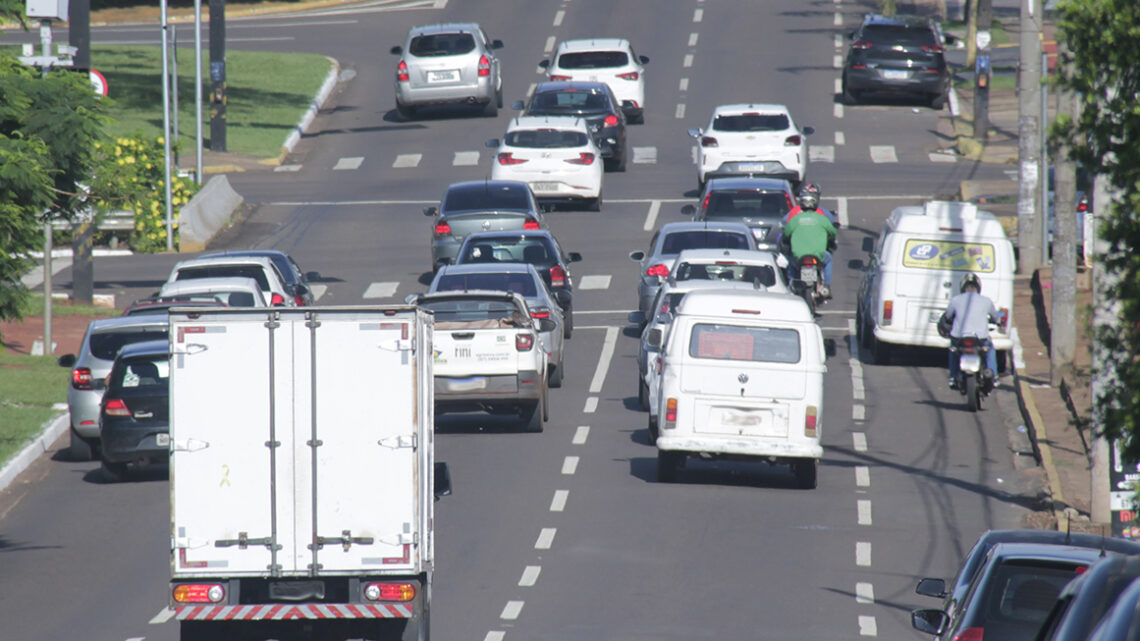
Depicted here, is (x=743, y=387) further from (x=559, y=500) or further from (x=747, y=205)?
(x=747, y=205)

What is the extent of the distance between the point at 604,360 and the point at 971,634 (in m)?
17.5

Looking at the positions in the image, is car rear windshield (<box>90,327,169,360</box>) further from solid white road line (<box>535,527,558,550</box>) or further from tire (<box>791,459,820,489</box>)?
tire (<box>791,459,820,489</box>)

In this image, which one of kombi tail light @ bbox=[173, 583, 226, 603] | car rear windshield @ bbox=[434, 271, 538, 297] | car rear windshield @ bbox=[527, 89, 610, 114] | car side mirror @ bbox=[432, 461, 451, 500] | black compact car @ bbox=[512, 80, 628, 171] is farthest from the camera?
car rear windshield @ bbox=[527, 89, 610, 114]

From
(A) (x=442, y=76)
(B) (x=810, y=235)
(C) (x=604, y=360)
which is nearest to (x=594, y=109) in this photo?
(A) (x=442, y=76)

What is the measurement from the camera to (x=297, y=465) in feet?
40.6

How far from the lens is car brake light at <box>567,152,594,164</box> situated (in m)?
36.9

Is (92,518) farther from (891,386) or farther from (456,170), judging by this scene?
(456,170)

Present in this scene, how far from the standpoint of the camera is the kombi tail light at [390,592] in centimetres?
1232

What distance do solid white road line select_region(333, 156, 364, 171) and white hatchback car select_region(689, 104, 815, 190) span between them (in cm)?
908

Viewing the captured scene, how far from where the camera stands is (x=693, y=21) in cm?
6244

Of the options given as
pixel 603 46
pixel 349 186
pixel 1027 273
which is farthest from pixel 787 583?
pixel 603 46

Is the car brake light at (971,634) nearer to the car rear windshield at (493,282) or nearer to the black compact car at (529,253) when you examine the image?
the car rear windshield at (493,282)

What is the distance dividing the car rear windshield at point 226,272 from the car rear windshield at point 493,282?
3092mm

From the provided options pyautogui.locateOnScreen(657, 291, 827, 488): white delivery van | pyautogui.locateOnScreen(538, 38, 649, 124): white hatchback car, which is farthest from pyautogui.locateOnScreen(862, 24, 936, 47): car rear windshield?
pyautogui.locateOnScreen(657, 291, 827, 488): white delivery van
